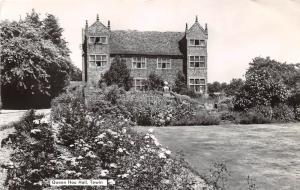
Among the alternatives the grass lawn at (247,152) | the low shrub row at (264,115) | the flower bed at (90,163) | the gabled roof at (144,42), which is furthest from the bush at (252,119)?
the gabled roof at (144,42)

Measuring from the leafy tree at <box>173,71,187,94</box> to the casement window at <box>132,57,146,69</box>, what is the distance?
3954 millimetres

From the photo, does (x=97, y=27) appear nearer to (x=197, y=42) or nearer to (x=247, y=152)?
(x=197, y=42)

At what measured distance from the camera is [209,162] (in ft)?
33.4

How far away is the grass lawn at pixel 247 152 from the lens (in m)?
8.63

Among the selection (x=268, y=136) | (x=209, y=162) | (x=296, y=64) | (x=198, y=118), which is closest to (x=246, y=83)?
(x=198, y=118)

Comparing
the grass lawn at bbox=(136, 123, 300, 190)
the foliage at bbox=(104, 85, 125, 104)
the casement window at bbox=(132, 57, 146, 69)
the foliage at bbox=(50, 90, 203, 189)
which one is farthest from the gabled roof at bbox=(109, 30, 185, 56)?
the foliage at bbox=(50, 90, 203, 189)

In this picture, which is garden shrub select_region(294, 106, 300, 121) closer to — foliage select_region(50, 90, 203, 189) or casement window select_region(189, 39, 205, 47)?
foliage select_region(50, 90, 203, 189)

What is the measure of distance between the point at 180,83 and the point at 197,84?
8.85 feet

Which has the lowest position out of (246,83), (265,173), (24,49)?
(265,173)

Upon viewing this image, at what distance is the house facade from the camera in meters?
43.8

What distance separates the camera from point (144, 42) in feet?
150

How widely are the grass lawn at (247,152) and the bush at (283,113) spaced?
6.00 metres

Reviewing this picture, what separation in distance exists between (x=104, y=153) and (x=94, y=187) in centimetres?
213

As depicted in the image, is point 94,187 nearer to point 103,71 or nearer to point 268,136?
point 268,136
